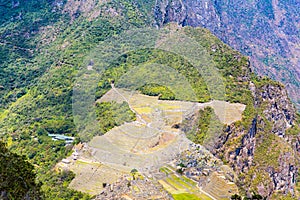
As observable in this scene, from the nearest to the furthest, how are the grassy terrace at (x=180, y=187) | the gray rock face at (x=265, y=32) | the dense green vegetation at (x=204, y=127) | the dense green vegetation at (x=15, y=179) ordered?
the dense green vegetation at (x=15, y=179)
the grassy terrace at (x=180, y=187)
the dense green vegetation at (x=204, y=127)
the gray rock face at (x=265, y=32)

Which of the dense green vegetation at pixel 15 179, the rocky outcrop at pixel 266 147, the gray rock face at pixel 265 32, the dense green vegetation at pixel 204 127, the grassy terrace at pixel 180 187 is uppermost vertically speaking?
the dense green vegetation at pixel 15 179

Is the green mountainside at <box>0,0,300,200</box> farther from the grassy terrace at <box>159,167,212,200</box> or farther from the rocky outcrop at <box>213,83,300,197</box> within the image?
the grassy terrace at <box>159,167,212,200</box>

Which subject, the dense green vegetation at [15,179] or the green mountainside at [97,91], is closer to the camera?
the dense green vegetation at [15,179]

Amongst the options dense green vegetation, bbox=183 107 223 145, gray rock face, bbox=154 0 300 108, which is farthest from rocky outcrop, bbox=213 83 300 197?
gray rock face, bbox=154 0 300 108

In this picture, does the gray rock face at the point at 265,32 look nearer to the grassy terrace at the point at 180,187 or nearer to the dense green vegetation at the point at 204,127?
the dense green vegetation at the point at 204,127

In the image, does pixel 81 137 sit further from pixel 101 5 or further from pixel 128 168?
pixel 101 5

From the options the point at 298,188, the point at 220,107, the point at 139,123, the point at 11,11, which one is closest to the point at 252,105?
the point at 220,107

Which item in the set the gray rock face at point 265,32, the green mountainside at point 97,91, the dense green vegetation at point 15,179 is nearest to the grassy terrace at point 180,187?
the green mountainside at point 97,91
